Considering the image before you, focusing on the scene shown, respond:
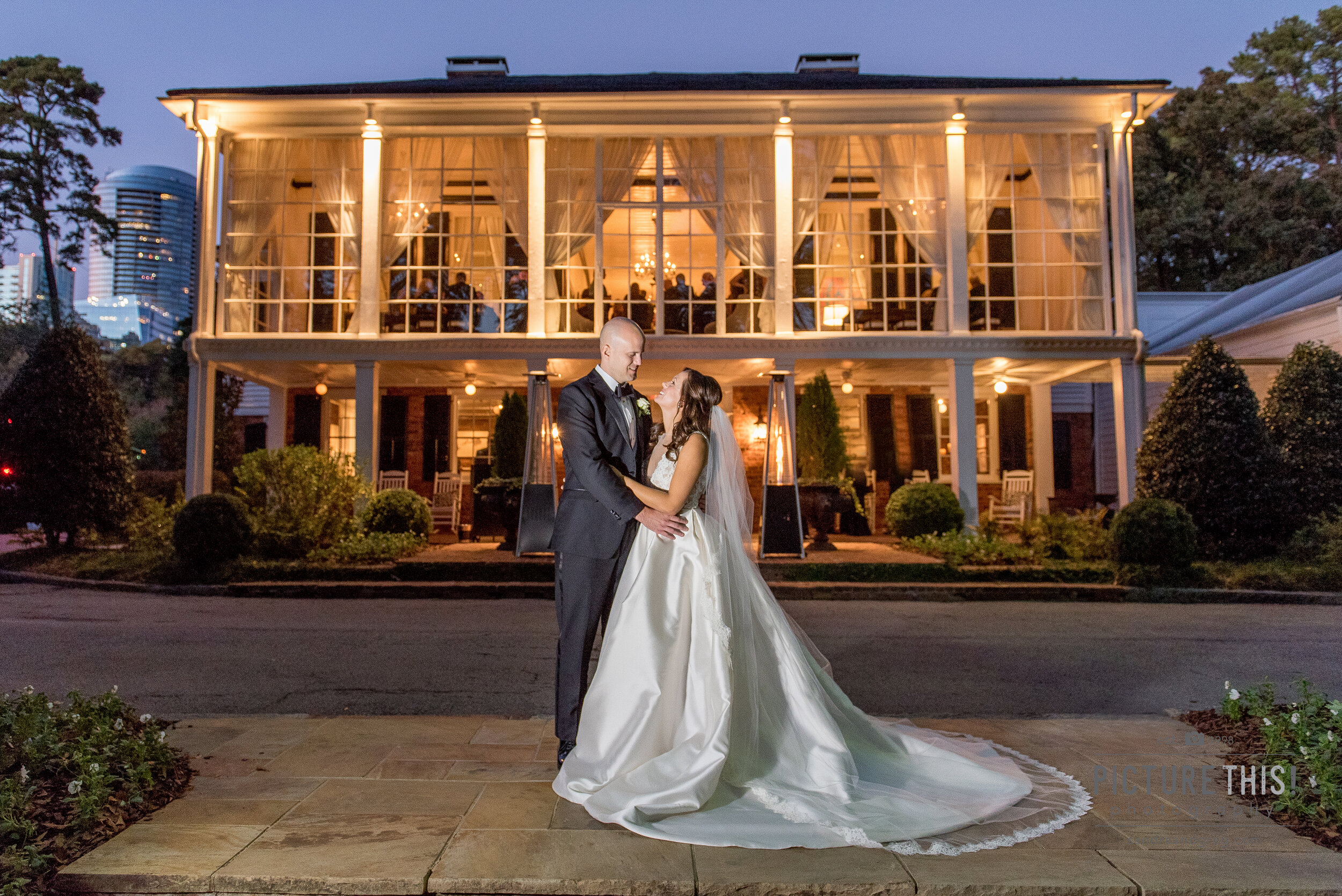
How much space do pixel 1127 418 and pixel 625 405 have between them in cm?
1338

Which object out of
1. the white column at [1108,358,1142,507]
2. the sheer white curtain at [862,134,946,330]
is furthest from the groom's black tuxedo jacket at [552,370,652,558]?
the white column at [1108,358,1142,507]

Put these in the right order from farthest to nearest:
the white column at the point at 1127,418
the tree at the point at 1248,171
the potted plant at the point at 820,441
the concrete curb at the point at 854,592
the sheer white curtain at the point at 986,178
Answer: the tree at the point at 1248,171 → the sheer white curtain at the point at 986,178 → the white column at the point at 1127,418 → the potted plant at the point at 820,441 → the concrete curb at the point at 854,592

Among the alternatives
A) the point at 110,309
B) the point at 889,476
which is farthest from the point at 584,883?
the point at 110,309

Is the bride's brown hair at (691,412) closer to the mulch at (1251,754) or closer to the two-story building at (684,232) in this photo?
the mulch at (1251,754)

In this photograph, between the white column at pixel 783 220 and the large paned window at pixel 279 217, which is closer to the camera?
the white column at pixel 783 220

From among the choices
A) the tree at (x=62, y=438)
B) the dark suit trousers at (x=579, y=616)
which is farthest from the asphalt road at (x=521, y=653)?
the tree at (x=62, y=438)

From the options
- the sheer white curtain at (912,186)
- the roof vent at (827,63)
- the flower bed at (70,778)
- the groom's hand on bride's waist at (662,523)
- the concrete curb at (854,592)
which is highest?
the roof vent at (827,63)

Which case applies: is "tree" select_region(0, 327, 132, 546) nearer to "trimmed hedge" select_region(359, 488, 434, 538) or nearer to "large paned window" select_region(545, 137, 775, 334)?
"trimmed hedge" select_region(359, 488, 434, 538)

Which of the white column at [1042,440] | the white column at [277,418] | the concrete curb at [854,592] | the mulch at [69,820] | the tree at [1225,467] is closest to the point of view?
the mulch at [69,820]

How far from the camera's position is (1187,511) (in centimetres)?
1152

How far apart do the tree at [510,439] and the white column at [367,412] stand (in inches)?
78.6

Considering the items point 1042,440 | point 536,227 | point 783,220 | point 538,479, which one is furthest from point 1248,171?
point 538,479

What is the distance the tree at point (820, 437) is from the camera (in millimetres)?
14398

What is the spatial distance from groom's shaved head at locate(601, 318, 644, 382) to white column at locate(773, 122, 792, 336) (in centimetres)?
1136
